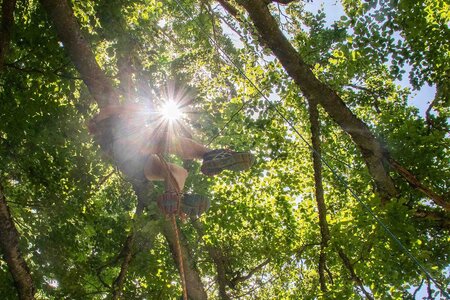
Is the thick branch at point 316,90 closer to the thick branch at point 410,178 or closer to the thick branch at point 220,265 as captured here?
the thick branch at point 410,178

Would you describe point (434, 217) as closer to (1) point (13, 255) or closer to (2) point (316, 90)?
(2) point (316, 90)

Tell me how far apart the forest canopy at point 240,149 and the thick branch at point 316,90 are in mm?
17

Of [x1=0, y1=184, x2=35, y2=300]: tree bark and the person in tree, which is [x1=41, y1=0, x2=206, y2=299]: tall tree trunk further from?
[x1=0, y1=184, x2=35, y2=300]: tree bark

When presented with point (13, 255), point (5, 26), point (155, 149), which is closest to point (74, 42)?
point (5, 26)

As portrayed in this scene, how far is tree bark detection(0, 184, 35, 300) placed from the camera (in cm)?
505

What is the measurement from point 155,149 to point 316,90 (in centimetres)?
213

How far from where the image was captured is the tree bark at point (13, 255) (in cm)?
505

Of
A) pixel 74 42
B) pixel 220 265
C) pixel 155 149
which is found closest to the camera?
pixel 155 149

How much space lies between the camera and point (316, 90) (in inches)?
199

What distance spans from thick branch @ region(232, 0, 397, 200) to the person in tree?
1399mm

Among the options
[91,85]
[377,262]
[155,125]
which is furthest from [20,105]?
[377,262]

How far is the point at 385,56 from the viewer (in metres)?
5.12

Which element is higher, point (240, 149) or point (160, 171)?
point (240, 149)

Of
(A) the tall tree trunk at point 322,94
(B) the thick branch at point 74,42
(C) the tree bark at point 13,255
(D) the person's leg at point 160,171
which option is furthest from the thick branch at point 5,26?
(A) the tall tree trunk at point 322,94
